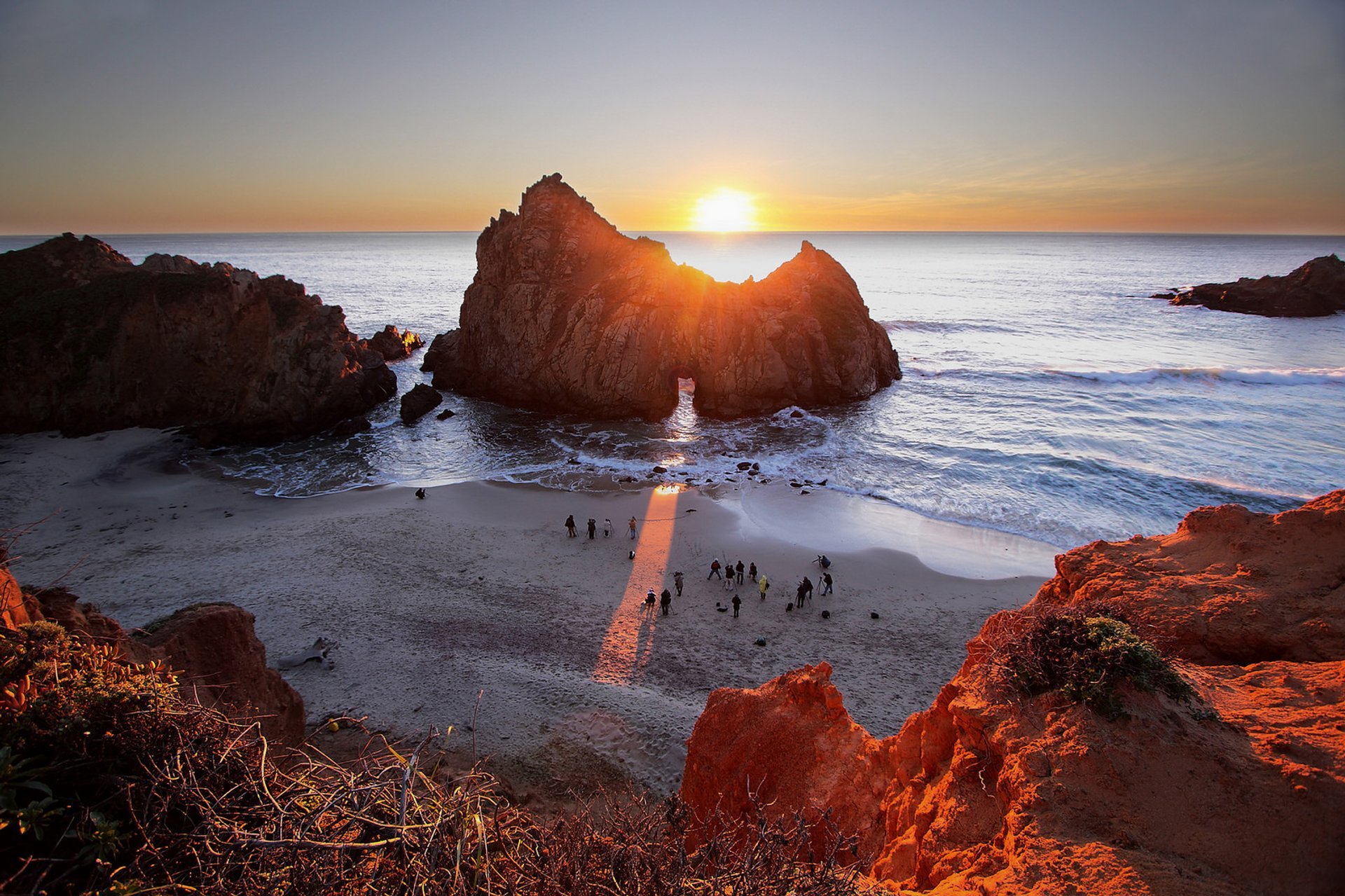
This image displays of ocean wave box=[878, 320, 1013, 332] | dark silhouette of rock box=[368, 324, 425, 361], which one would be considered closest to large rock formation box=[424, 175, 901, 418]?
dark silhouette of rock box=[368, 324, 425, 361]

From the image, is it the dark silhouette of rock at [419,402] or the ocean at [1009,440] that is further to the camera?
the dark silhouette of rock at [419,402]

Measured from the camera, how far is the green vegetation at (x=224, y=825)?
3.31 meters

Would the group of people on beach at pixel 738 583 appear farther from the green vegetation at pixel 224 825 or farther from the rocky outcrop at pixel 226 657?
the green vegetation at pixel 224 825

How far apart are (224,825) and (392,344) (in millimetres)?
54603

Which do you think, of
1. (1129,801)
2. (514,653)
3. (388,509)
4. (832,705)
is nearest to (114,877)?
(1129,801)

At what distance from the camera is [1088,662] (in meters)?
5.89

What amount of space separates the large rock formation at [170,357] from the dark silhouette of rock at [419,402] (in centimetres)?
304

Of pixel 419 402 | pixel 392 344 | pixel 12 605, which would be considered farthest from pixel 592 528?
pixel 392 344

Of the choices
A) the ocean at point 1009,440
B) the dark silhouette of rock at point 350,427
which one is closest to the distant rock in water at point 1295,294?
the ocean at point 1009,440

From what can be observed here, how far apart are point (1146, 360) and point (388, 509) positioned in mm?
58411

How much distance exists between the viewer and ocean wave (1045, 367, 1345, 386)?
41719mm

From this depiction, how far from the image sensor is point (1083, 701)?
5.75m

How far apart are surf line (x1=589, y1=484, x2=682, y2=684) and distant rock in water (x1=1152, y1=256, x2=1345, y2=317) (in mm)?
83241

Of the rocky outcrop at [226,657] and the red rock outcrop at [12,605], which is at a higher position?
the red rock outcrop at [12,605]
